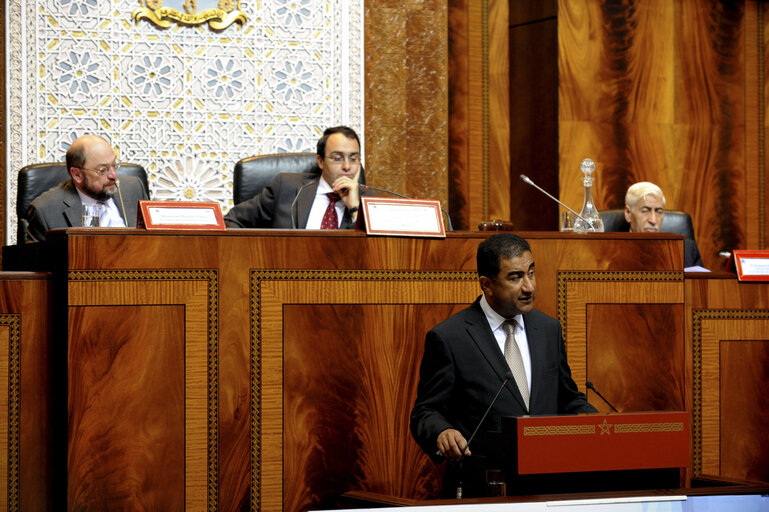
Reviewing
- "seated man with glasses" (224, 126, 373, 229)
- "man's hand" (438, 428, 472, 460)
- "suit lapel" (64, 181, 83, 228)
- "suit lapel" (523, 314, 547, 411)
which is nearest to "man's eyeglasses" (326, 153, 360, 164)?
"seated man with glasses" (224, 126, 373, 229)

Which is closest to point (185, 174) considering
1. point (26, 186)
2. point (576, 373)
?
point (26, 186)

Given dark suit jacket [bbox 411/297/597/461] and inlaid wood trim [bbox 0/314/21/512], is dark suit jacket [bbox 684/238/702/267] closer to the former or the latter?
dark suit jacket [bbox 411/297/597/461]

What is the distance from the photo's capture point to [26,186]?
446 cm

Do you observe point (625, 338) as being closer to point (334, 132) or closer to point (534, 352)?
point (534, 352)

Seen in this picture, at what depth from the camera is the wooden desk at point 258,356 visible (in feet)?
10.1

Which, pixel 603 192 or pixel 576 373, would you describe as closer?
pixel 576 373

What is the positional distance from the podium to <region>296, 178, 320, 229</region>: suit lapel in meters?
1.98

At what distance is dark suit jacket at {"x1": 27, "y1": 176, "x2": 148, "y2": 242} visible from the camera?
4.11m

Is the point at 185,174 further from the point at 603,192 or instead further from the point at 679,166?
the point at 679,166

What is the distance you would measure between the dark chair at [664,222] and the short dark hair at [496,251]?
2224 mm

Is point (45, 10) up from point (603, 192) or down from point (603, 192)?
up

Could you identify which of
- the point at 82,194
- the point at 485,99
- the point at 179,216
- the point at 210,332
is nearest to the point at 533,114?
the point at 485,99

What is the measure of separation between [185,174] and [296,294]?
2183 millimetres

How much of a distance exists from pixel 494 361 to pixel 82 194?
2208mm
